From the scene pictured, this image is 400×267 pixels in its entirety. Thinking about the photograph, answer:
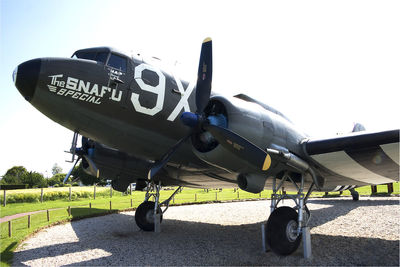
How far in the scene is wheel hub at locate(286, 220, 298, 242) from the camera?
7367 millimetres

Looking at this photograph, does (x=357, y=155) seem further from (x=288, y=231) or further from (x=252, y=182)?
(x=252, y=182)

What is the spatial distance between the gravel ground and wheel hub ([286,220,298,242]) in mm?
470

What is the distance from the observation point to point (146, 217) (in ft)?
39.2

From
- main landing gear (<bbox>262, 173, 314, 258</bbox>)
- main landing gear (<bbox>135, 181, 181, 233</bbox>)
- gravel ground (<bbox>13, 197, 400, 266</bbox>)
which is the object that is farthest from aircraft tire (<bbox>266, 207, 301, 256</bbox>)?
main landing gear (<bbox>135, 181, 181, 233</bbox>)

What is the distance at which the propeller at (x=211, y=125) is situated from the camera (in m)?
6.66

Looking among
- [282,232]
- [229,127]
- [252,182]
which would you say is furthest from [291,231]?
[229,127]

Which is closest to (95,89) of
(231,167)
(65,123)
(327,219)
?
(65,123)

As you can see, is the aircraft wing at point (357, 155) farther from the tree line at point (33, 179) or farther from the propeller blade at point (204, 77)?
the tree line at point (33, 179)

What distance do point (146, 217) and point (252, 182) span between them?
6321 mm

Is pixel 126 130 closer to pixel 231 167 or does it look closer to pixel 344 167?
pixel 231 167

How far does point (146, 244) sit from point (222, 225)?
478 cm

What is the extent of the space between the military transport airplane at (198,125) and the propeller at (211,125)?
0.08ft

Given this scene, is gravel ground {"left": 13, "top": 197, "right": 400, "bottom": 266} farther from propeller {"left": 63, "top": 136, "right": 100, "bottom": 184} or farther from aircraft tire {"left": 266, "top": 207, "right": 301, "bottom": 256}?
propeller {"left": 63, "top": 136, "right": 100, "bottom": 184}

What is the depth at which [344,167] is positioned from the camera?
8180mm
